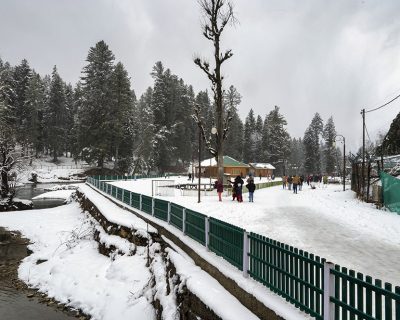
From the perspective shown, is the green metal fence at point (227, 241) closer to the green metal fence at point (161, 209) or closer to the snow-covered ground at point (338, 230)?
the snow-covered ground at point (338, 230)

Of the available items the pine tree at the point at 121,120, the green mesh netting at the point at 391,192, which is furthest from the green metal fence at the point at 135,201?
the pine tree at the point at 121,120

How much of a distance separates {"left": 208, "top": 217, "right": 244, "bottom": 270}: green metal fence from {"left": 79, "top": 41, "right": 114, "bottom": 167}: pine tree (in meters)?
55.6

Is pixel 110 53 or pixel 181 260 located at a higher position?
pixel 110 53

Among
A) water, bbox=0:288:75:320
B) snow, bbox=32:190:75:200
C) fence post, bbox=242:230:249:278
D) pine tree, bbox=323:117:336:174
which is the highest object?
pine tree, bbox=323:117:336:174

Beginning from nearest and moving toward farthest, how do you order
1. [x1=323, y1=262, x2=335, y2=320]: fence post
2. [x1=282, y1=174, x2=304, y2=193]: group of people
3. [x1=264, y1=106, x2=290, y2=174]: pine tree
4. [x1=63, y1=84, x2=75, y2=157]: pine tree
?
[x1=323, y1=262, x2=335, y2=320]: fence post
[x1=282, y1=174, x2=304, y2=193]: group of people
[x1=63, y1=84, x2=75, y2=157]: pine tree
[x1=264, y1=106, x2=290, y2=174]: pine tree

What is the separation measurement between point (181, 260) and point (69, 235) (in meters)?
12.8

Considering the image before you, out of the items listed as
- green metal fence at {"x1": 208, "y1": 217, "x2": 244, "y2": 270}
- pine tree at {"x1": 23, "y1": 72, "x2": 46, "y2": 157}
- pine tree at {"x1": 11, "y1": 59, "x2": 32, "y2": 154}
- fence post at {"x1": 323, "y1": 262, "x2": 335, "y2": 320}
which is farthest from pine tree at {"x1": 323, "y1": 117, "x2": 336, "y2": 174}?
fence post at {"x1": 323, "y1": 262, "x2": 335, "y2": 320}

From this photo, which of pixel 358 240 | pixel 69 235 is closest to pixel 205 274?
pixel 358 240

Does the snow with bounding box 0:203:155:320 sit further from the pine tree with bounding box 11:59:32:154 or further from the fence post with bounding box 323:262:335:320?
the pine tree with bounding box 11:59:32:154

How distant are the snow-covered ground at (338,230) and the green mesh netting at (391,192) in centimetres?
53

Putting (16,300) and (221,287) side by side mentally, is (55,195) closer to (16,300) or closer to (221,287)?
(16,300)

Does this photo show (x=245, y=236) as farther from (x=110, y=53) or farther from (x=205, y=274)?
(x=110, y=53)

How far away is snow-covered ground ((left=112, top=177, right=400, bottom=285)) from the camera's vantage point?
9482 millimetres

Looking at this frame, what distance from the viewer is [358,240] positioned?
12312 mm
